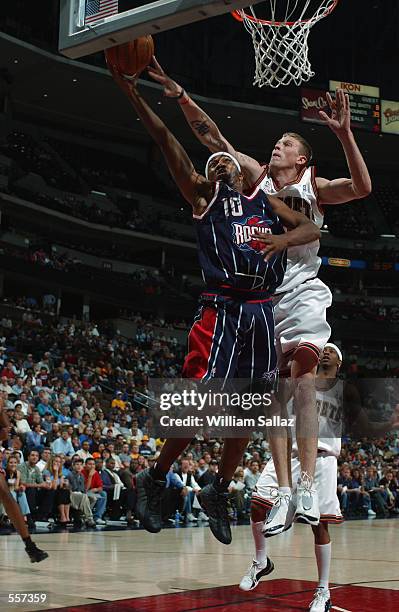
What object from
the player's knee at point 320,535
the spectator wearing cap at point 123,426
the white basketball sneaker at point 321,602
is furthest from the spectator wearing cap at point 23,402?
the white basketball sneaker at point 321,602

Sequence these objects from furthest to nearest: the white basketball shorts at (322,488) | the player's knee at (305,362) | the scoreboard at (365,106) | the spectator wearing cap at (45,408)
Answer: the scoreboard at (365,106)
the spectator wearing cap at (45,408)
the white basketball shorts at (322,488)
the player's knee at (305,362)

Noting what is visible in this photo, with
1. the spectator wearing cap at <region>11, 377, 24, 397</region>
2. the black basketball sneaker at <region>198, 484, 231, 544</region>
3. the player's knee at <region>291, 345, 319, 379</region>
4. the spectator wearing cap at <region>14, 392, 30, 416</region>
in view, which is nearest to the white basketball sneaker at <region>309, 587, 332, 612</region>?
the black basketball sneaker at <region>198, 484, 231, 544</region>

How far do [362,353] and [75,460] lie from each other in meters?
25.2

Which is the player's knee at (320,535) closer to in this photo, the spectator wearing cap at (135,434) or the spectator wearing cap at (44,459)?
the spectator wearing cap at (44,459)

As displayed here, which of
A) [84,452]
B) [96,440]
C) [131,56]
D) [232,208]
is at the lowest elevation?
[84,452]

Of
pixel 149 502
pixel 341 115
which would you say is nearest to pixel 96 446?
pixel 149 502

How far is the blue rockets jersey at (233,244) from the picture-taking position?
4.82 meters

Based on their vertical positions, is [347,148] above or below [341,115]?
below

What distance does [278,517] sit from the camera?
4688mm

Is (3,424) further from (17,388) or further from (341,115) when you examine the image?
(17,388)

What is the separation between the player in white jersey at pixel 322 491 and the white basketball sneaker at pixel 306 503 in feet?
2.50

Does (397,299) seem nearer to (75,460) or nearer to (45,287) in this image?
(45,287)

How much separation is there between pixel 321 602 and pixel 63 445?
27.4 feet

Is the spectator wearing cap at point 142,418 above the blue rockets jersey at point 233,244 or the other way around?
the other way around
